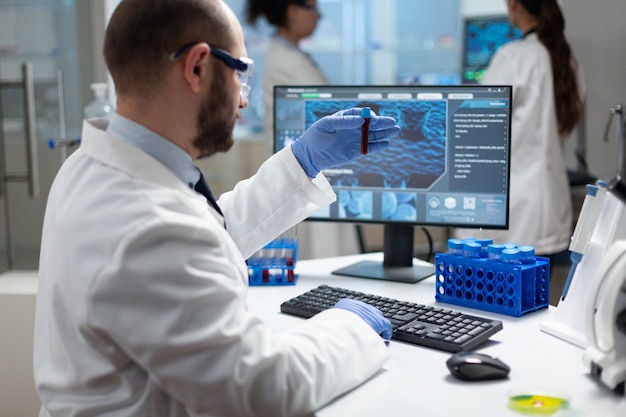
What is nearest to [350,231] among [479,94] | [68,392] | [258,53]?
[479,94]

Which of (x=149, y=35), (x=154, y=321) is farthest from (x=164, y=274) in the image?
(x=149, y=35)

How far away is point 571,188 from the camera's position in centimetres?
326

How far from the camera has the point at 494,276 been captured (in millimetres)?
1390

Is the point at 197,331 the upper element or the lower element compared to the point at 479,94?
lower

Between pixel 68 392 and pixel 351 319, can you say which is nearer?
pixel 68 392

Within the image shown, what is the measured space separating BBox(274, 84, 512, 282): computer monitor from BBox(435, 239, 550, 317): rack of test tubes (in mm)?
223

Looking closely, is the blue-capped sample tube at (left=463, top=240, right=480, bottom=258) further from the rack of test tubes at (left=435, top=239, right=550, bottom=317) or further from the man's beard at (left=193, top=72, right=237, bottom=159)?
the man's beard at (left=193, top=72, right=237, bottom=159)

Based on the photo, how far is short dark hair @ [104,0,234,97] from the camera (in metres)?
1.02

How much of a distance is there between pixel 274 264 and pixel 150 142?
25.4 inches

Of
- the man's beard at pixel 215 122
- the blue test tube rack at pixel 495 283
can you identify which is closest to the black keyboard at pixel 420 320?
the blue test tube rack at pixel 495 283

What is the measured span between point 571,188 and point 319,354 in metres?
2.55

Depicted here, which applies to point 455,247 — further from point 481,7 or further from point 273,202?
point 481,7

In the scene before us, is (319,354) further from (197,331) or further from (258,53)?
(258,53)

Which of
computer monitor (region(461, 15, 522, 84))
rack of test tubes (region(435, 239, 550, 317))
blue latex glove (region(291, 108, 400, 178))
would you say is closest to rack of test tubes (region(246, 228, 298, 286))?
blue latex glove (region(291, 108, 400, 178))
